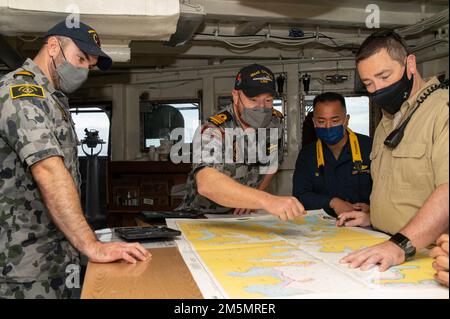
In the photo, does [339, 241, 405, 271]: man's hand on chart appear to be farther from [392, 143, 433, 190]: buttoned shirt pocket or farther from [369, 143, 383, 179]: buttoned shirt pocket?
[369, 143, 383, 179]: buttoned shirt pocket

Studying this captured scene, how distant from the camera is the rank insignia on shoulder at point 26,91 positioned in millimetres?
1715

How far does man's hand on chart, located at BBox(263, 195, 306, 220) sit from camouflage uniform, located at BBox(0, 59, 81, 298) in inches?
35.1

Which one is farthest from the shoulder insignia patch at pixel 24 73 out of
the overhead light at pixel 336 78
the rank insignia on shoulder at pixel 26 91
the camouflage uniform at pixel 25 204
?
the overhead light at pixel 336 78

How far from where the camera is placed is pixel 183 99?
612 cm

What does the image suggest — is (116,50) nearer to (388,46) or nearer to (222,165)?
(222,165)

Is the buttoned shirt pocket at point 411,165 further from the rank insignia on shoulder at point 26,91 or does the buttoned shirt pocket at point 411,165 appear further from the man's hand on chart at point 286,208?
the rank insignia on shoulder at point 26,91

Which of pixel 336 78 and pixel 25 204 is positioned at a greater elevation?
pixel 336 78

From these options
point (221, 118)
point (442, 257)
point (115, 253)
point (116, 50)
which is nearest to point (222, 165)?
point (221, 118)

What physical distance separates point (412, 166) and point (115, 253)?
1.17m

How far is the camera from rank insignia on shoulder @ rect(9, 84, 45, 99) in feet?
5.63

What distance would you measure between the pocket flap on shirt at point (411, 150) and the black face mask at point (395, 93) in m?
0.18

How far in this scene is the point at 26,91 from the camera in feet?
5.69

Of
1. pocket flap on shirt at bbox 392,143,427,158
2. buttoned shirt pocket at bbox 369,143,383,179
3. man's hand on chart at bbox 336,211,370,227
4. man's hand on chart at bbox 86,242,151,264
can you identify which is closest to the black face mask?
pocket flap on shirt at bbox 392,143,427,158
